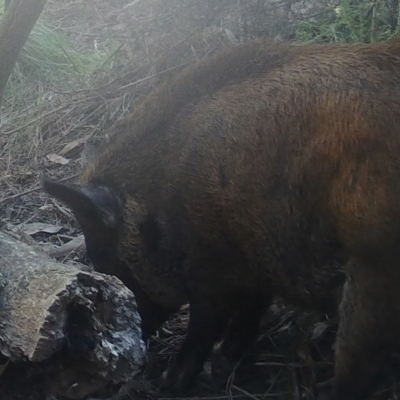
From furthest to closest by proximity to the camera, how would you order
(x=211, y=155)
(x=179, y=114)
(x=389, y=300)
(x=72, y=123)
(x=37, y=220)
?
(x=72, y=123) < (x=37, y=220) < (x=179, y=114) < (x=211, y=155) < (x=389, y=300)

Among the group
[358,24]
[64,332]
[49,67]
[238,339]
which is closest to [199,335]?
[238,339]

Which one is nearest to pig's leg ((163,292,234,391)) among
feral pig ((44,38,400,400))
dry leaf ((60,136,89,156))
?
feral pig ((44,38,400,400))

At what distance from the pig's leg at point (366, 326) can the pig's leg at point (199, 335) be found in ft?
2.47

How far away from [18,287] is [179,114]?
118 cm

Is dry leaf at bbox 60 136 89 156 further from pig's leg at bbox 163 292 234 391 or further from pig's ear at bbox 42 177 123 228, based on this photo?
pig's leg at bbox 163 292 234 391

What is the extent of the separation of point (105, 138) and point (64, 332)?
1.71m

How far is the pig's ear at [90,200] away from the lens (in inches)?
166

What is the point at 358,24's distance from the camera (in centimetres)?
582

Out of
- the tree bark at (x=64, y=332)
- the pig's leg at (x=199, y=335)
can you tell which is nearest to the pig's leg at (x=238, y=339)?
the pig's leg at (x=199, y=335)

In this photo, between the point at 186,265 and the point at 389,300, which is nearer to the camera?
the point at 389,300

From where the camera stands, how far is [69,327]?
11.5ft

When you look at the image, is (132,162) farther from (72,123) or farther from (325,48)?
(72,123)

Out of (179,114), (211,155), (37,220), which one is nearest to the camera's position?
(211,155)

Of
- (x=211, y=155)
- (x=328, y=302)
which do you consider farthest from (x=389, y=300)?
(x=211, y=155)
